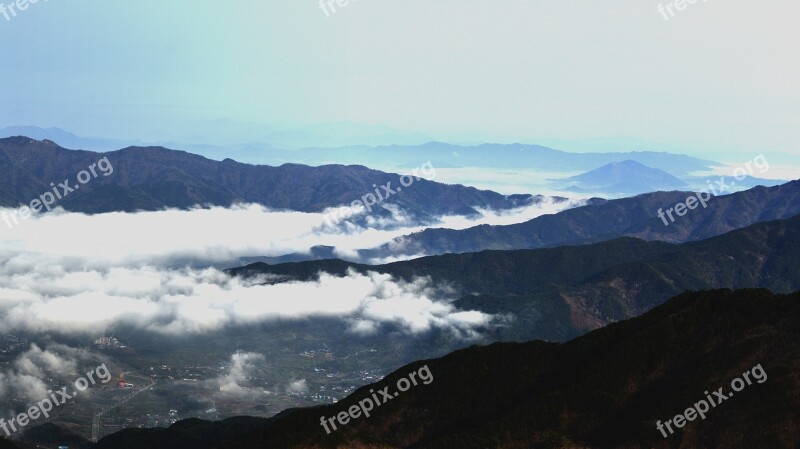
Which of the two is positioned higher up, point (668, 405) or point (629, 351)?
point (629, 351)

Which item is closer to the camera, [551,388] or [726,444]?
[726,444]

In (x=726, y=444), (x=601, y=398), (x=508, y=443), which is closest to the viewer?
(x=726, y=444)

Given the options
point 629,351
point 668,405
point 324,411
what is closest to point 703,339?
point 629,351

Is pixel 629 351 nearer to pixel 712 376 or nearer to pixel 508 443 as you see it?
pixel 712 376

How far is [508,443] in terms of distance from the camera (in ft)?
432

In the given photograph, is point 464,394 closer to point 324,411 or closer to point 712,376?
point 324,411

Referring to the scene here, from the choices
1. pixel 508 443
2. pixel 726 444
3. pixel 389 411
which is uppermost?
pixel 389 411

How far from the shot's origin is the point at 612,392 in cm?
14300

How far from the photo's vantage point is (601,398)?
140500mm

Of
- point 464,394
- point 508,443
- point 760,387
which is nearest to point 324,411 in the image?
point 464,394

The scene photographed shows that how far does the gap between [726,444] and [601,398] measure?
22638mm

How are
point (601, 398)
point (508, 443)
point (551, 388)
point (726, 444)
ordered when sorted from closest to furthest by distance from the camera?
point (726, 444), point (508, 443), point (601, 398), point (551, 388)

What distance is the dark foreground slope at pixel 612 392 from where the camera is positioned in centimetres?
12744

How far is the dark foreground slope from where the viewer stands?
5017 inches
